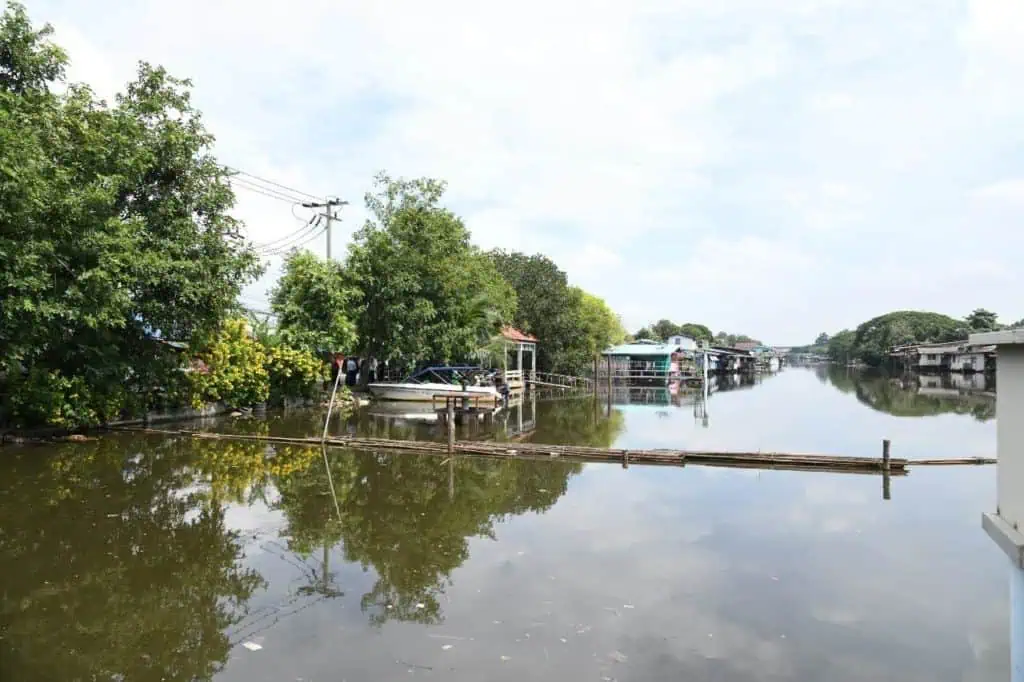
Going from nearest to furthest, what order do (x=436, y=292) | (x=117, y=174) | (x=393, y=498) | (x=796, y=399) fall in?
(x=393, y=498), (x=117, y=174), (x=436, y=292), (x=796, y=399)

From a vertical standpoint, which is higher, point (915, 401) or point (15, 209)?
point (15, 209)

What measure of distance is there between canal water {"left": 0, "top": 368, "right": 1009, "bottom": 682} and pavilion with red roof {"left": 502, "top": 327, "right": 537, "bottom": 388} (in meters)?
19.4

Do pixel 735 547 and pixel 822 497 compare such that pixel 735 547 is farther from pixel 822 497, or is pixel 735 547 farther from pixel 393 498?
pixel 393 498

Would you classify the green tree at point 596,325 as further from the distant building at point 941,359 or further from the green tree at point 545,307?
the distant building at point 941,359

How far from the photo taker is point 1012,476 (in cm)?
287

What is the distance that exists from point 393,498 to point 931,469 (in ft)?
33.1

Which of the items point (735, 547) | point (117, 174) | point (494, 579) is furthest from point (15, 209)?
point (735, 547)

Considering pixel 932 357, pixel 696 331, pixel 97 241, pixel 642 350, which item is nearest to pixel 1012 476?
pixel 97 241

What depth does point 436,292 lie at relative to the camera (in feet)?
84.9

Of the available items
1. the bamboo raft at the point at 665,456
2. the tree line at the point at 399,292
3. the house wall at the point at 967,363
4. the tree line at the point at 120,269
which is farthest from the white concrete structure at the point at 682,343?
the bamboo raft at the point at 665,456

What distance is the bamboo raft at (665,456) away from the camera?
40.6ft

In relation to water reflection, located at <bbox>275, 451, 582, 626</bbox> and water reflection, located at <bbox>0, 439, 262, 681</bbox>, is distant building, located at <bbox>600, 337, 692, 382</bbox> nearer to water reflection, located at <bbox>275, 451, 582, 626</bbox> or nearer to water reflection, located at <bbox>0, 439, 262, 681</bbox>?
water reflection, located at <bbox>275, 451, 582, 626</bbox>

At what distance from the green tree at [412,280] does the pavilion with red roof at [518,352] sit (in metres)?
5.03

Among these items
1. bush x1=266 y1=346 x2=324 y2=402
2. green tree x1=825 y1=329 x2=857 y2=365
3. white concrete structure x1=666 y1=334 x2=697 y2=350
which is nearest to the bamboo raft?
bush x1=266 y1=346 x2=324 y2=402
